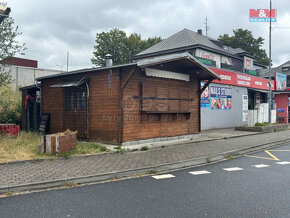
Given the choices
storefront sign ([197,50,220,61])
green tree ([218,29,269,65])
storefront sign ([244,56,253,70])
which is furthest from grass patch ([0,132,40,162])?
green tree ([218,29,269,65])

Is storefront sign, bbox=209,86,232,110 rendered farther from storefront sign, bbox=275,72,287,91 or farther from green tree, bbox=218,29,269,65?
green tree, bbox=218,29,269,65

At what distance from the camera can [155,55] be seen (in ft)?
91.2

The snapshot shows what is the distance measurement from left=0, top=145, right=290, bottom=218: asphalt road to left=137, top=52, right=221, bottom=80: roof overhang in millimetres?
4929

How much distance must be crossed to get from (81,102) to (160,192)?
24.8ft

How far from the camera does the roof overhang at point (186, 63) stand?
10234 millimetres

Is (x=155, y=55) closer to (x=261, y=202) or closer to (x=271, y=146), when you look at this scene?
(x=271, y=146)

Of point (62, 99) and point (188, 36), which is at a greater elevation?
point (188, 36)

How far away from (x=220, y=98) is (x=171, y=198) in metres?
16.6

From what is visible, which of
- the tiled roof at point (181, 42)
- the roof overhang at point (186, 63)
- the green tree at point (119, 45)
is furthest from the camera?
the green tree at point (119, 45)

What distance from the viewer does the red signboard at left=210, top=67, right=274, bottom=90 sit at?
20062 mm

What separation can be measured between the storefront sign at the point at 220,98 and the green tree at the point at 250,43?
35.7 m

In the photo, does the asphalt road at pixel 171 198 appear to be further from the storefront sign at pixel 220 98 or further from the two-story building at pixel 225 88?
the storefront sign at pixel 220 98

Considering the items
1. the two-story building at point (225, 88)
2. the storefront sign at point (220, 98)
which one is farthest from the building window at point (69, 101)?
the storefront sign at point (220, 98)

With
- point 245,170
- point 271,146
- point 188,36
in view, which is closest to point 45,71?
point 188,36
